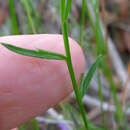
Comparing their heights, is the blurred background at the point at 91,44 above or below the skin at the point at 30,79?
below

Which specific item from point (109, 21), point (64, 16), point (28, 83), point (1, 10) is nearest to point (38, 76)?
point (28, 83)

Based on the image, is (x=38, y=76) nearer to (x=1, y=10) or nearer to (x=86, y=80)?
(x=86, y=80)

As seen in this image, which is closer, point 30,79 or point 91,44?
point 30,79

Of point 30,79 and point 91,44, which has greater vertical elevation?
point 30,79

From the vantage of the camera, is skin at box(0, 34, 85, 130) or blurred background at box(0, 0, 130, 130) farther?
blurred background at box(0, 0, 130, 130)

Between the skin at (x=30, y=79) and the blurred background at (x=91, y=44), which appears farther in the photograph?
the blurred background at (x=91, y=44)
